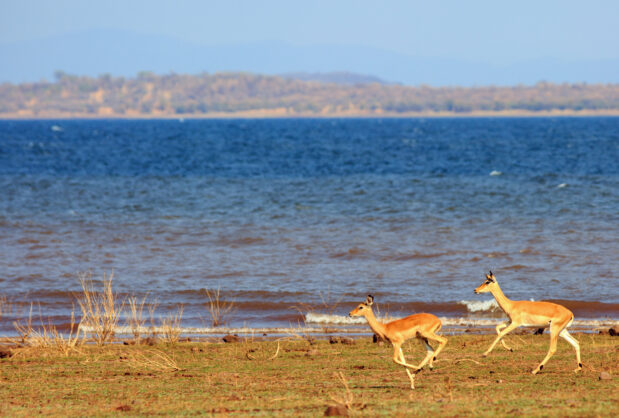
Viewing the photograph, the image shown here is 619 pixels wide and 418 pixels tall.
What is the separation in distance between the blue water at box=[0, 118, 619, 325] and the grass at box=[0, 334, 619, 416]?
4242 millimetres

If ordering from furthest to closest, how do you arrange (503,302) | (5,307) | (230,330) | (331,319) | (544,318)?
(5,307)
(331,319)
(230,330)
(503,302)
(544,318)

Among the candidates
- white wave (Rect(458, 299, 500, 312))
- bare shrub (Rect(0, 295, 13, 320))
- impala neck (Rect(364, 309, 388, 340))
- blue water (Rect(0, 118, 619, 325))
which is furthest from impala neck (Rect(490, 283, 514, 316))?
bare shrub (Rect(0, 295, 13, 320))

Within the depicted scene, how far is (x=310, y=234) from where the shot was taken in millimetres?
23875

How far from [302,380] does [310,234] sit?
49.5 ft

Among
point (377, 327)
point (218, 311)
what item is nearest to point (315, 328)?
point (218, 311)

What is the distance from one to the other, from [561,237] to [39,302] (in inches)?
540

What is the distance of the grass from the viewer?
24.4ft

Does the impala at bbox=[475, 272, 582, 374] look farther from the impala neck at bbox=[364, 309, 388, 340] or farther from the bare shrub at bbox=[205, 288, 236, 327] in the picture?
the bare shrub at bbox=[205, 288, 236, 327]

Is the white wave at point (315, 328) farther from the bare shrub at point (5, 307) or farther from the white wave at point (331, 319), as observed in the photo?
the bare shrub at point (5, 307)

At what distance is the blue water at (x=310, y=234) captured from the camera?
674 inches

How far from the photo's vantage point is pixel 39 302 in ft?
53.2

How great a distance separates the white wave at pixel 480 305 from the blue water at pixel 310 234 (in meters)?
0.51

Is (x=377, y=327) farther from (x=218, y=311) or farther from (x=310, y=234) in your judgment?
(x=310, y=234)

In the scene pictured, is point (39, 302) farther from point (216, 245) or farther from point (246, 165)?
point (246, 165)
